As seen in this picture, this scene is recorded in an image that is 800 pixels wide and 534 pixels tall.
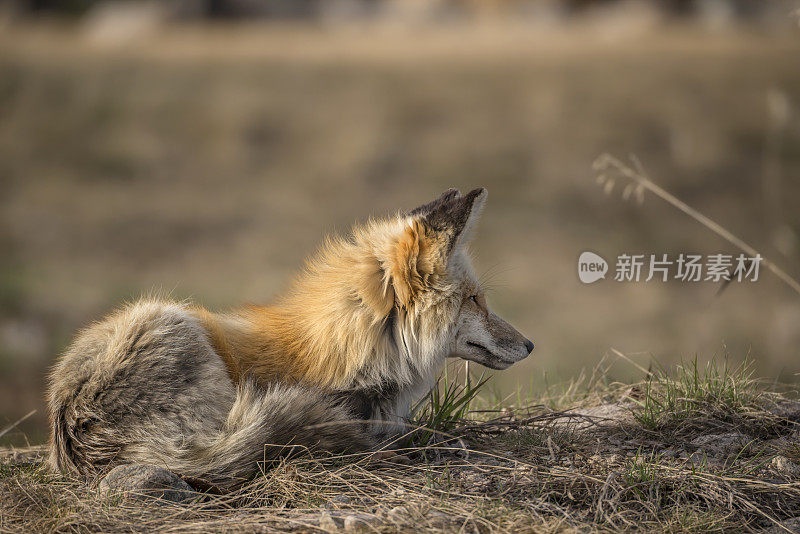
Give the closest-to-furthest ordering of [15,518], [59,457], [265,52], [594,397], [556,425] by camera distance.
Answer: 1. [15,518]
2. [59,457]
3. [556,425]
4. [594,397]
5. [265,52]

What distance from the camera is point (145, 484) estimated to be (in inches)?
129

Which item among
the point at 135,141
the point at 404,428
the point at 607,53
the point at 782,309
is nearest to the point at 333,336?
the point at 404,428

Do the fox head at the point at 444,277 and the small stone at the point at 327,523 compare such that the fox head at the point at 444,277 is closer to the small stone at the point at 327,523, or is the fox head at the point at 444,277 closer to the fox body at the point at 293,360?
the fox body at the point at 293,360

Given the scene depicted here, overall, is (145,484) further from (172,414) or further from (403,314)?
(403,314)

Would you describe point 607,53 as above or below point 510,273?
above

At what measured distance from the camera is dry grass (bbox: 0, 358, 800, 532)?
308cm

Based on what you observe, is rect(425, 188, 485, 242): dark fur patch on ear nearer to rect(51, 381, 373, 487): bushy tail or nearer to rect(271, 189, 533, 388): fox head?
rect(271, 189, 533, 388): fox head

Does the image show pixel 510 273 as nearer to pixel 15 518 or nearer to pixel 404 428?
pixel 404 428

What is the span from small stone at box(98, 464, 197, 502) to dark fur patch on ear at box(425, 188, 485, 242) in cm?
173

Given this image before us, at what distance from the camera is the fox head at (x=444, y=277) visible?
378 centimetres

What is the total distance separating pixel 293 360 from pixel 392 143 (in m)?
13.5

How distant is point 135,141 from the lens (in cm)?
1778

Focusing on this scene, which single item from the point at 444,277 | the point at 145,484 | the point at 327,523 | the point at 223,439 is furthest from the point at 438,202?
the point at 145,484

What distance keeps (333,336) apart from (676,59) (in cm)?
1698
